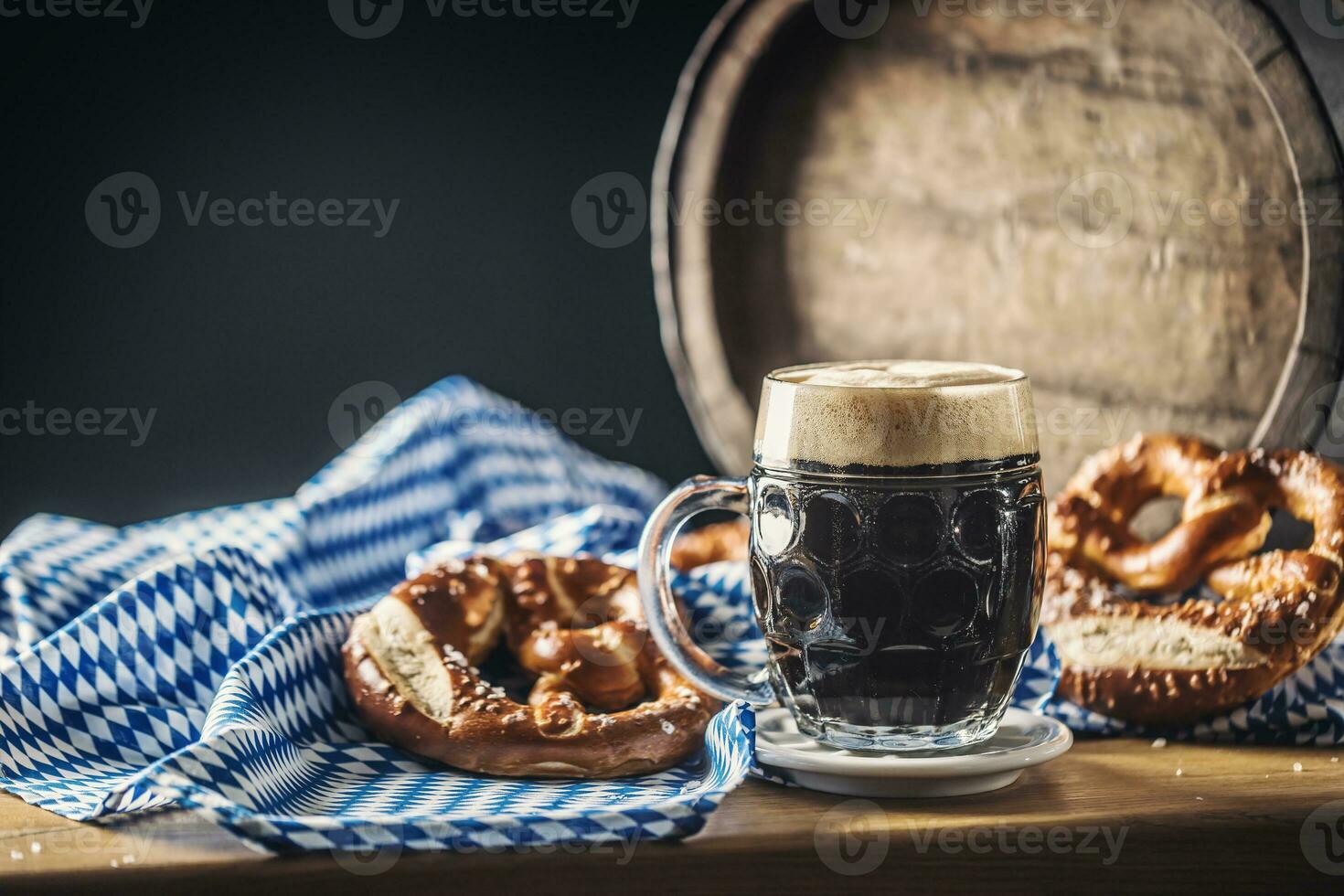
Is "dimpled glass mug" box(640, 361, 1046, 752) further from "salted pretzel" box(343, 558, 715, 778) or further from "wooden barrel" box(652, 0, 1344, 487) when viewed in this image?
"wooden barrel" box(652, 0, 1344, 487)

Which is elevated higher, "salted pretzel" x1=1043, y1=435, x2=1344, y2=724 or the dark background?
the dark background

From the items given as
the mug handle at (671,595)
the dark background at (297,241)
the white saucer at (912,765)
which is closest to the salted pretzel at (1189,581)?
the white saucer at (912,765)

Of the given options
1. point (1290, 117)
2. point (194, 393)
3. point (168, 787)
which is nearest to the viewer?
point (168, 787)

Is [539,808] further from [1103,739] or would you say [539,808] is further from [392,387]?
[392,387]

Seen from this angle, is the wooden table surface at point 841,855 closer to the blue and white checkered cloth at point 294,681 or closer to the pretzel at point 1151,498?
the blue and white checkered cloth at point 294,681

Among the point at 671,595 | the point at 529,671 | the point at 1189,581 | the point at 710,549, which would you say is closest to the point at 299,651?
the point at 529,671

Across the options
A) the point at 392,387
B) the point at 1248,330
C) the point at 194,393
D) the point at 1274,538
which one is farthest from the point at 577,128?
the point at 1274,538

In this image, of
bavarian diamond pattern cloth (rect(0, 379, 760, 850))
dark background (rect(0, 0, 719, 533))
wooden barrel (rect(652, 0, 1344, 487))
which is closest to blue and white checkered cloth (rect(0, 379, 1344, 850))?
bavarian diamond pattern cloth (rect(0, 379, 760, 850))
